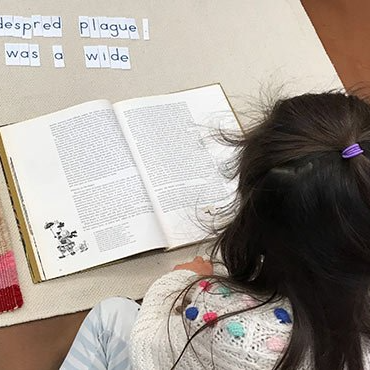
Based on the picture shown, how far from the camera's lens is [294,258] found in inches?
25.8

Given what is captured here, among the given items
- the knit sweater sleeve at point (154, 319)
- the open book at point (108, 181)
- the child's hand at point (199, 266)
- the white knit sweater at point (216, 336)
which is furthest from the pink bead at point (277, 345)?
the open book at point (108, 181)

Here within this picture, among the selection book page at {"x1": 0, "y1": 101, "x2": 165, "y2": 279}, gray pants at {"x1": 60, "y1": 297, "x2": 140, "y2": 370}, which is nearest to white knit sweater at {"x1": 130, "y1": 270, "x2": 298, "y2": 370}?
gray pants at {"x1": 60, "y1": 297, "x2": 140, "y2": 370}

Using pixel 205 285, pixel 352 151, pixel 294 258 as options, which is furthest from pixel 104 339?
pixel 352 151

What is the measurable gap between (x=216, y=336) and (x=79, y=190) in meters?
0.44

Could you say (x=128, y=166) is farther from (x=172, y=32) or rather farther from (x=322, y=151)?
(x=322, y=151)

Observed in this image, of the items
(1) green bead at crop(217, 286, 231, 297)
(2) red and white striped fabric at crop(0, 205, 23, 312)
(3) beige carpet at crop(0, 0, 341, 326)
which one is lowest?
(1) green bead at crop(217, 286, 231, 297)

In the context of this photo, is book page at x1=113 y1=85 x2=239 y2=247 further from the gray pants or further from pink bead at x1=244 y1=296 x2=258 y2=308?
pink bead at x1=244 y1=296 x2=258 y2=308

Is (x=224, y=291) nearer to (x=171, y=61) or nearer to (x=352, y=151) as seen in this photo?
(x=352, y=151)

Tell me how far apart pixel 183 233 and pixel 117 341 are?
0.67 ft

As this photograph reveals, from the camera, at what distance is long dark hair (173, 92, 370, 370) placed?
61 cm

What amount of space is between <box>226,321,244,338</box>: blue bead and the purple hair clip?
19cm

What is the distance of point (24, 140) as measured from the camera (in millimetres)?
1096

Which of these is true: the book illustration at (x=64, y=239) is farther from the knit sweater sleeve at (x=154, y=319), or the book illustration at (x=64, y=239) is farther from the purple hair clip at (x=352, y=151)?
the purple hair clip at (x=352, y=151)

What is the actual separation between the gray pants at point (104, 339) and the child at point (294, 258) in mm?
178
